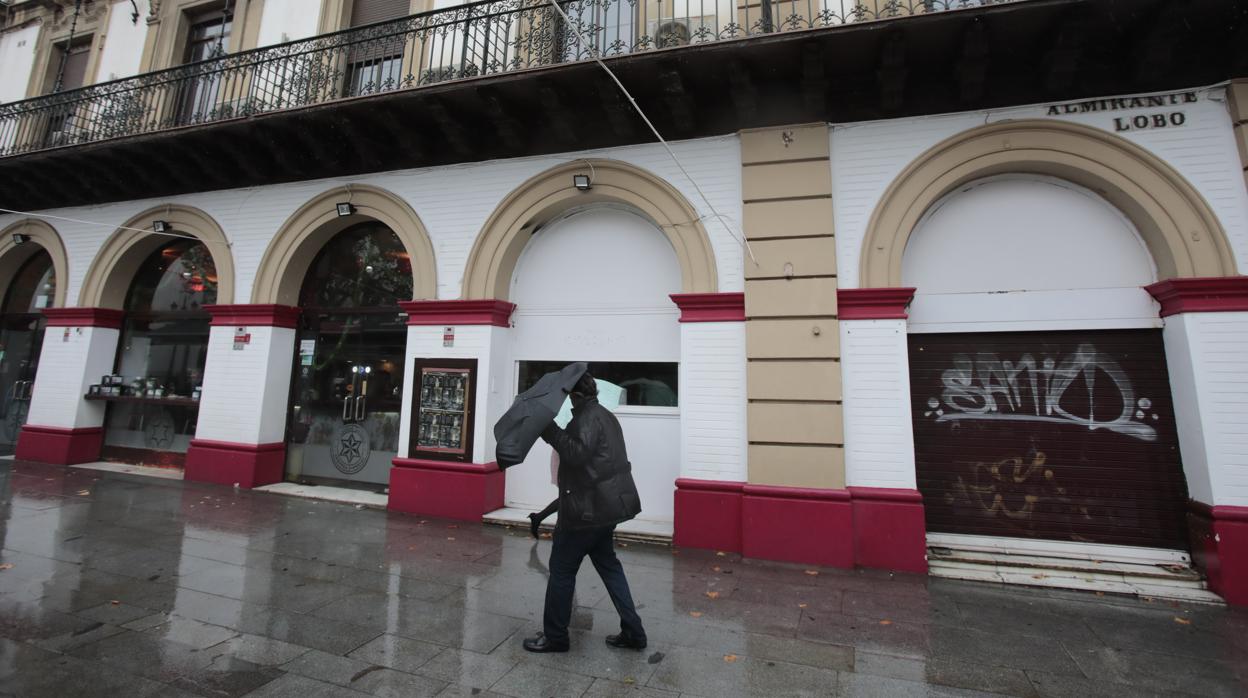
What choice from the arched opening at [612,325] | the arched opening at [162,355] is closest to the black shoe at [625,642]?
the arched opening at [612,325]

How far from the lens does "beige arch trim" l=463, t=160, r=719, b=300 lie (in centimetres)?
633

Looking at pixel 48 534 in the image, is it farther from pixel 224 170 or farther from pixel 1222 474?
pixel 1222 474

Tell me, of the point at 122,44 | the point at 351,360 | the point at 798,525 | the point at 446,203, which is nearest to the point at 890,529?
the point at 798,525

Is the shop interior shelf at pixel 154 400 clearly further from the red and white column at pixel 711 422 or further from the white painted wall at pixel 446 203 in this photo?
the red and white column at pixel 711 422

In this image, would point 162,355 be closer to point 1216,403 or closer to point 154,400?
point 154,400

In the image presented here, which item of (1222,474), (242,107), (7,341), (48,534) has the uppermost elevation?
(242,107)

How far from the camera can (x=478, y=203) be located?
7.36 m

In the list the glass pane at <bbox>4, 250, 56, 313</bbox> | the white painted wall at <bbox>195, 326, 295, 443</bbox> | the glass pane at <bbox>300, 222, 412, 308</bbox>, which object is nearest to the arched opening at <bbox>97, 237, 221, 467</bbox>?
the white painted wall at <bbox>195, 326, 295, 443</bbox>

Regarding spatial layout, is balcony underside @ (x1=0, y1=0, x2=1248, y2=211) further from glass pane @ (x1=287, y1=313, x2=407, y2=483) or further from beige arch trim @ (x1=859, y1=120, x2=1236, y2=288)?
glass pane @ (x1=287, y1=313, x2=407, y2=483)

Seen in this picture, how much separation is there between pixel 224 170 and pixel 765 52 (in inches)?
345

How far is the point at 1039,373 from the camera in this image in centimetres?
565

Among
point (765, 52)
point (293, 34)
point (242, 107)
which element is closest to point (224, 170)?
point (242, 107)

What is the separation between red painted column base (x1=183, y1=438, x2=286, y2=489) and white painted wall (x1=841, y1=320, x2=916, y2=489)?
854 centimetres

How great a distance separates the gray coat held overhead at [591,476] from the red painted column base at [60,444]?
1133cm
